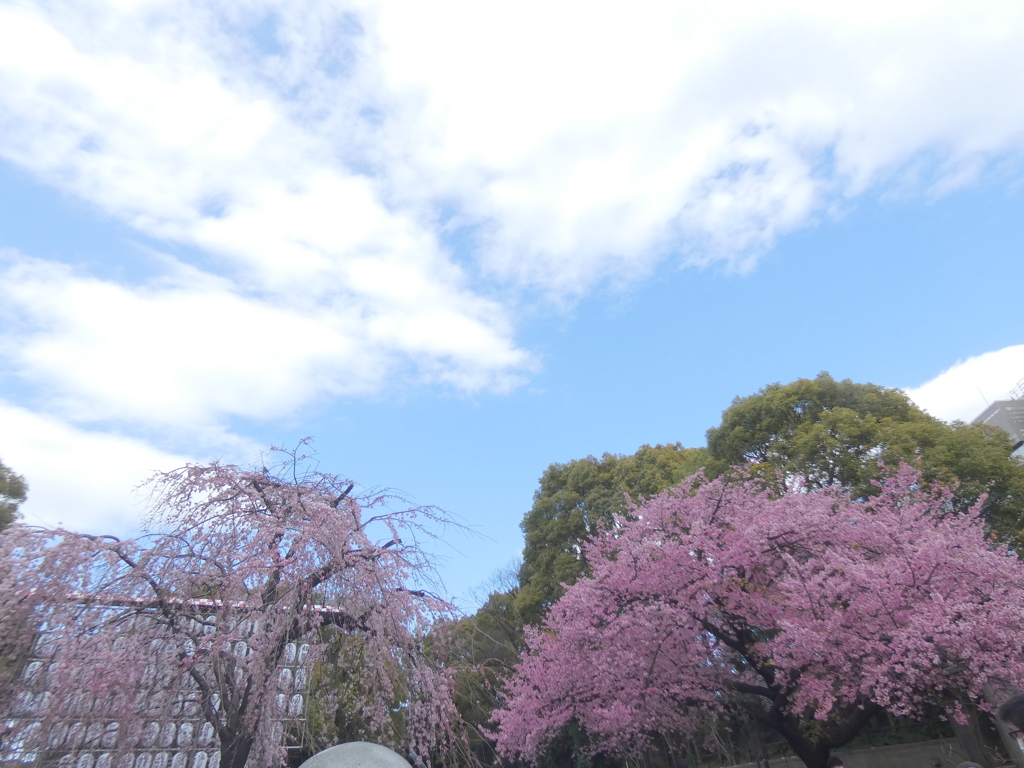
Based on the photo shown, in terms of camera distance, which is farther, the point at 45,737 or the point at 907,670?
the point at 907,670

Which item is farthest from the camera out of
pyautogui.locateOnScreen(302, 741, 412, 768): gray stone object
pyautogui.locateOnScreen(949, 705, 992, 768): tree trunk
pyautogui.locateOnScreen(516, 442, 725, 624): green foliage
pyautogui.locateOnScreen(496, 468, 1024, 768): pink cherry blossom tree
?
pyautogui.locateOnScreen(516, 442, 725, 624): green foliage

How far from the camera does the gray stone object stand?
14.1 ft

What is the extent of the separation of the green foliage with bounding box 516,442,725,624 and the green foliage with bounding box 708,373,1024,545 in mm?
2137

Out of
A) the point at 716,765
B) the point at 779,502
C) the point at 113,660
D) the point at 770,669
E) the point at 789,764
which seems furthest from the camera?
the point at 716,765

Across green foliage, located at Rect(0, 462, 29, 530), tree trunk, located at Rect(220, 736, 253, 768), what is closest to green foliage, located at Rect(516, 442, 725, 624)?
green foliage, located at Rect(0, 462, 29, 530)

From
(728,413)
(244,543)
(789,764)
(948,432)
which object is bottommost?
(789,764)

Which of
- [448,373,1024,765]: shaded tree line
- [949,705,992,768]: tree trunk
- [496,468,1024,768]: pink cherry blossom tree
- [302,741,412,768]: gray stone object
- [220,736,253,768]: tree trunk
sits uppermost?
[448,373,1024,765]: shaded tree line

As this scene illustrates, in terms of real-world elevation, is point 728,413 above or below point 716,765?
above

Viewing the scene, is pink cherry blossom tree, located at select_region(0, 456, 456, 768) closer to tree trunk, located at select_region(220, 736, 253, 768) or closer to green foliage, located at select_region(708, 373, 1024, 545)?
tree trunk, located at select_region(220, 736, 253, 768)

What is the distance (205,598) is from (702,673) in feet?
27.4

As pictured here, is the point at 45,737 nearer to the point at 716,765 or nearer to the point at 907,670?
the point at 907,670

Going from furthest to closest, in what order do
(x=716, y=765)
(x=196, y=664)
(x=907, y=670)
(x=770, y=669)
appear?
(x=716, y=765) < (x=770, y=669) < (x=907, y=670) < (x=196, y=664)

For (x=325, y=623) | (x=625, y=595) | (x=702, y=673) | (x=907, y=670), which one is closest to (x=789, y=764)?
(x=702, y=673)

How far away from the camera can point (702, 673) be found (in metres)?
11.0
